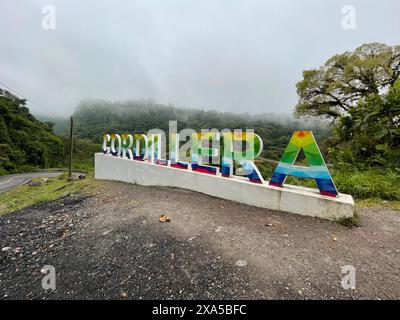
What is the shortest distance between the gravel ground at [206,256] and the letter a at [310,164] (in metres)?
0.63

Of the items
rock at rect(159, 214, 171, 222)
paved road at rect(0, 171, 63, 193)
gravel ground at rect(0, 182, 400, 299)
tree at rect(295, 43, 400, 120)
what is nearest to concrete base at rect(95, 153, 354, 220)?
gravel ground at rect(0, 182, 400, 299)

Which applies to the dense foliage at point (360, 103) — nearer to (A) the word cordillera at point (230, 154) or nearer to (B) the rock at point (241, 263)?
(A) the word cordillera at point (230, 154)

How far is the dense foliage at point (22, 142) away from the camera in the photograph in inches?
1267

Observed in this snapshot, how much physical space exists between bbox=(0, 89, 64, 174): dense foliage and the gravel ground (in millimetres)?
38219

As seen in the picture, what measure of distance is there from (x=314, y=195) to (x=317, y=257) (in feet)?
4.34

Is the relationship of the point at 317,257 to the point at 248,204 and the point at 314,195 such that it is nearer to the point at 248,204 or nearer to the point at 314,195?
the point at 314,195

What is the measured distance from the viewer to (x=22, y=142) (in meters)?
35.5

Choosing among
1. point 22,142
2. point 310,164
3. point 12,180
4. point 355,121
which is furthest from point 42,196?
point 22,142

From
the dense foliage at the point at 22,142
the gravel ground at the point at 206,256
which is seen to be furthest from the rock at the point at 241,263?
the dense foliage at the point at 22,142

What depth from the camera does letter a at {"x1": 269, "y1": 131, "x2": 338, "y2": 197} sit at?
10.9ft

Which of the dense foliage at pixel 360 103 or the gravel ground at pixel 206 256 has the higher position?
the dense foliage at pixel 360 103

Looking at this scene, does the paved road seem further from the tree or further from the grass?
the tree
